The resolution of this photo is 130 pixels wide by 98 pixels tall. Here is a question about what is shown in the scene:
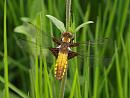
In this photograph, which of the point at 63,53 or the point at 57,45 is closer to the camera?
the point at 63,53

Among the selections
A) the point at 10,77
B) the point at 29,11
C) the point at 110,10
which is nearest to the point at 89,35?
the point at 110,10

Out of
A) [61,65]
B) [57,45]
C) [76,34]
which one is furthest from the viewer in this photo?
[76,34]

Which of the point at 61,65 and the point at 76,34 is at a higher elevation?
the point at 76,34

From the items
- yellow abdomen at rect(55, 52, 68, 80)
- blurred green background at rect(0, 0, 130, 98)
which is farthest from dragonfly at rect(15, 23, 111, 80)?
blurred green background at rect(0, 0, 130, 98)

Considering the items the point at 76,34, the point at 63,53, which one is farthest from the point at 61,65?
the point at 76,34

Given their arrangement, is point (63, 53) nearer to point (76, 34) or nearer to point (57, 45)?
point (57, 45)

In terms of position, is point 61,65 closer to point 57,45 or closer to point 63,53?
point 63,53

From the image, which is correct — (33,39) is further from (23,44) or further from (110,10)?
(110,10)

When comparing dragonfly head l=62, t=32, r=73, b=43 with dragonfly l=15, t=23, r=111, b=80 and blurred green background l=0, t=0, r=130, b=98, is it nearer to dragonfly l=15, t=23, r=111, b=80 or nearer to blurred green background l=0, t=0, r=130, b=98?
dragonfly l=15, t=23, r=111, b=80

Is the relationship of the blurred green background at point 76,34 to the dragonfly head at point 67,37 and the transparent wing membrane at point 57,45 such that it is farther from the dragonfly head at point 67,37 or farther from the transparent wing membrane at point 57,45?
the dragonfly head at point 67,37

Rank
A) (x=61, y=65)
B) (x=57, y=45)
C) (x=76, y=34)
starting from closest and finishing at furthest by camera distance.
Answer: (x=61, y=65)
(x=57, y=45)
(x=76, y=34)
